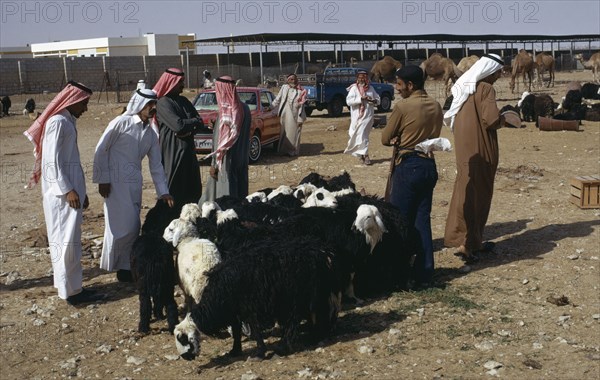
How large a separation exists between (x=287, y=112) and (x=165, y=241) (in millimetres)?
10327

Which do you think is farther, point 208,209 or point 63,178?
point 208,209

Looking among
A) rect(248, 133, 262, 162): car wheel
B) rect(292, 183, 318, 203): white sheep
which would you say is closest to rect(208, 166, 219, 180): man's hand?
rect(292, 183, 318, 203): white sheep

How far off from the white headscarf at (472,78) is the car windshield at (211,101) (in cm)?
827

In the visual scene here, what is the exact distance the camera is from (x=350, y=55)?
170 feet

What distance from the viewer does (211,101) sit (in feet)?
50.0

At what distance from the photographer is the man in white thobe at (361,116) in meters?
14.0

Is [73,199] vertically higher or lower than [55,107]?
lower

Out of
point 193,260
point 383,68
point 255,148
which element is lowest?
point 193,260

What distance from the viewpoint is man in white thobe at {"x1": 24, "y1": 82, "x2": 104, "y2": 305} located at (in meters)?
6.30

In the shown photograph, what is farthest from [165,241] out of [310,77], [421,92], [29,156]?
[310,77]

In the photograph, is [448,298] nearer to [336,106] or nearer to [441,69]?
[336,106]

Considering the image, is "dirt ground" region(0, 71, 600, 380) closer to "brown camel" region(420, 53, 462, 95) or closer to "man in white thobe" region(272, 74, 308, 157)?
"man in white thobe" region(272, 74, 308, 157)

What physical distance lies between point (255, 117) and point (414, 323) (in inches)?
395

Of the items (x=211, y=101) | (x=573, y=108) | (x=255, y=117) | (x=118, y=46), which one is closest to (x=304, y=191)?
(x=255, y=117)
